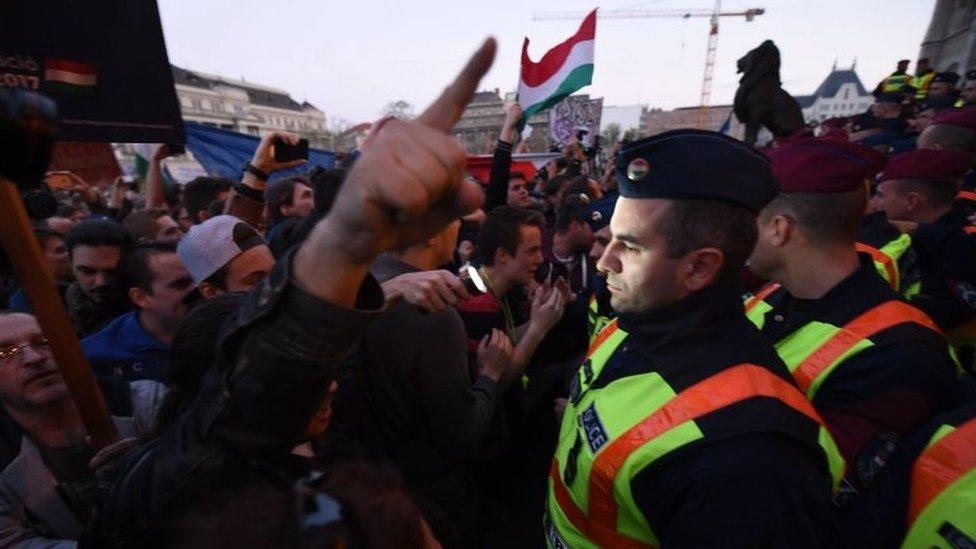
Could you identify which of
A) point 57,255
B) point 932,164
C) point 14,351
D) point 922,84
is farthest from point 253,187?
point 922,84

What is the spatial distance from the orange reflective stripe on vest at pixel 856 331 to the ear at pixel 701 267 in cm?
71

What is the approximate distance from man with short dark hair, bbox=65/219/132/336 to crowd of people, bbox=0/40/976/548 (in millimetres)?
247

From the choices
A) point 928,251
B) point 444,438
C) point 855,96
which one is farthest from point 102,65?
point 855,96

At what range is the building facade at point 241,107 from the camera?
6259 centimetres

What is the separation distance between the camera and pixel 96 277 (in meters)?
→ 3.09

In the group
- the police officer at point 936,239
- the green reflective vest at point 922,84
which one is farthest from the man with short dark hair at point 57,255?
the green reflective vest at point 922,84

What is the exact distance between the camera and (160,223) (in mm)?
4445

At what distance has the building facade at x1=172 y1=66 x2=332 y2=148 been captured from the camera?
2464 inches

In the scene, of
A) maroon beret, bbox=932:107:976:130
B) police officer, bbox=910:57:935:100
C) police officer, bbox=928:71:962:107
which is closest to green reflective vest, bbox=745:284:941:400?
maroon beret, bbox=932:107:976:130

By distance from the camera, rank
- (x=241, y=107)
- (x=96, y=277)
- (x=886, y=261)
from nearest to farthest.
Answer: (x=886, y=261)
(x=96, y=277)
(x=241, y=107)

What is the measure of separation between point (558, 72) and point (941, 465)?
4.56m

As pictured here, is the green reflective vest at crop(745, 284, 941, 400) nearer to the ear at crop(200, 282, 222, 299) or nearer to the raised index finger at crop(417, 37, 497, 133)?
the raised index finger at crop(417, 37, 497, 133)

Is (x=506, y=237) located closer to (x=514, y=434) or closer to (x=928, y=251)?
(x=514, y=434)

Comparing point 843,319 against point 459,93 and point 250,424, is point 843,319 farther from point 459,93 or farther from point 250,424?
point 250,424
